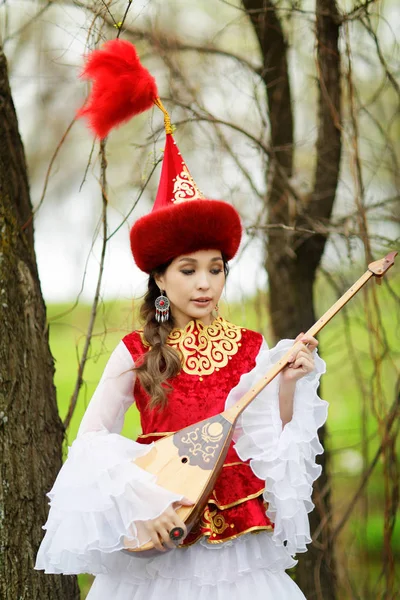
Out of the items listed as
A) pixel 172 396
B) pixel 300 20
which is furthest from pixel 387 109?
pixel 172 396

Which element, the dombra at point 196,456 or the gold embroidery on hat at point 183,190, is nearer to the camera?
the dombra at point 196,456

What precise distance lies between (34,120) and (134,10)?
1.65 metres

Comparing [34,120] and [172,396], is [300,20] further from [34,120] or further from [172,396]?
[172,396]

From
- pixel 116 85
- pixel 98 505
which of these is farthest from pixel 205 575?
pixel 116 85

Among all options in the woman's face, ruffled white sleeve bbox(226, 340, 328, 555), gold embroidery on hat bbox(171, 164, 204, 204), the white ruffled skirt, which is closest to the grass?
the woman's face

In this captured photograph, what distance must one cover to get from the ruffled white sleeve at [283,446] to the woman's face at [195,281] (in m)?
0.24

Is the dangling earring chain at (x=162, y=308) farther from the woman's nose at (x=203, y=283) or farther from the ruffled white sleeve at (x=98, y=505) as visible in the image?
the ruffled white sleeve at (x=98, y=505)

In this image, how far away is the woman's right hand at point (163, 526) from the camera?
2070 mm

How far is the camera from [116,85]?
2500 mm

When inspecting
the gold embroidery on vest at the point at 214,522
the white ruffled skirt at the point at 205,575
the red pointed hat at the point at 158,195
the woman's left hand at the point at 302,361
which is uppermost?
the red pointed hat at the point at 158,195

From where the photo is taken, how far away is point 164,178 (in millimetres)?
2473

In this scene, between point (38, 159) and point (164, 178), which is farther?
point (38, 159)

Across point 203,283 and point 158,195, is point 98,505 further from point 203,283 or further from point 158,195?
point 158,195

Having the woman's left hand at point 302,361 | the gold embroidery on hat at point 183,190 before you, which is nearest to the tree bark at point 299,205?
the gold embroidery on hat at point 183,190
